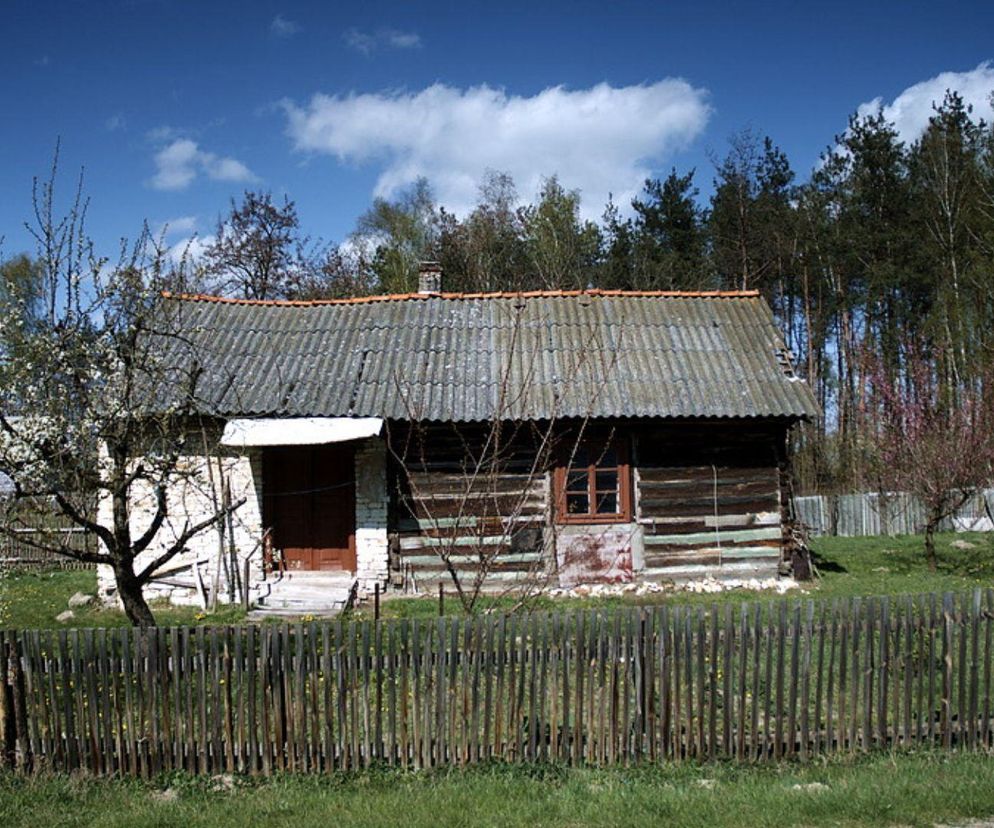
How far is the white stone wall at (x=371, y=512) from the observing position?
1333 cm

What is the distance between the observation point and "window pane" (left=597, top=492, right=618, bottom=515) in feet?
45.6

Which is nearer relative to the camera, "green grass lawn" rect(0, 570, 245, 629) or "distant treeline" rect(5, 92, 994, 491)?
"green grass lawn" rect(0, 570, 245, 629)

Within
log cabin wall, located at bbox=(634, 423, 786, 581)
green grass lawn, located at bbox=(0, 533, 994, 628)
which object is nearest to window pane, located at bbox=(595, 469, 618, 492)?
log cabin wall, located at bbox=(634, 423, 786, 581)

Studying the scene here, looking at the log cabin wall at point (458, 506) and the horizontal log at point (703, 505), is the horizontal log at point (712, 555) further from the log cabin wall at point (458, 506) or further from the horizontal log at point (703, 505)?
the log cabin wall at point (458, 506)

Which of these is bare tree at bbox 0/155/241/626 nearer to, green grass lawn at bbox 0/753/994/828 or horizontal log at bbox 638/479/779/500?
green grass lawn at bbox 0/753/994/828

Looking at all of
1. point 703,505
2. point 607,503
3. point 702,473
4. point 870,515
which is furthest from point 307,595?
point 870,515

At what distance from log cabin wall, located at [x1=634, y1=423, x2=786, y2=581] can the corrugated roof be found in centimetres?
71

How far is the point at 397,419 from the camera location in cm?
1318

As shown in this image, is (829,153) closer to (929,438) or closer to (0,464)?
(929,438)

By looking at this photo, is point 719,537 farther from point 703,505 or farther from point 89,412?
point 89,412

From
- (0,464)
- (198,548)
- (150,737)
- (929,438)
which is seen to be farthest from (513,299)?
(150,737)

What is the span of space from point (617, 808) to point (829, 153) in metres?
30.0

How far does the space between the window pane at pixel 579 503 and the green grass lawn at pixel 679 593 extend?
166 cm

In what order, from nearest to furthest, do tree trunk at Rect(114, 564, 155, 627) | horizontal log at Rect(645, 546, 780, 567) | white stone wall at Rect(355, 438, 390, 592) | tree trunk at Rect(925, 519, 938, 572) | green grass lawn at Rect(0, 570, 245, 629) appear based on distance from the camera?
tree trunk at Rect(114, 564, 155, 627), green grass lawn at Rect(0, 570, 245, 629), white stone wall at Rect(355, 438, 390, 592), horizontal log at Rect(645, 546, 780, 567), tree trunk at Rect(925, 519, 938, 572)
